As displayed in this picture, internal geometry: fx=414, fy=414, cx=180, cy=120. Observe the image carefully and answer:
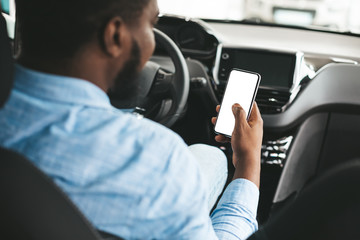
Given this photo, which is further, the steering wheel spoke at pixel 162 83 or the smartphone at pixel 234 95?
the steering wheel spoke at pixel 162 83

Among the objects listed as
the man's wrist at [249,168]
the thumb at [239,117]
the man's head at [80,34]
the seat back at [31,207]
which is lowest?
the man's wrist at [249,168]

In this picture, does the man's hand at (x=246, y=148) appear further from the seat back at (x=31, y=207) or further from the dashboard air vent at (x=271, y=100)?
the dashboard air vent at (x=271, y=100)

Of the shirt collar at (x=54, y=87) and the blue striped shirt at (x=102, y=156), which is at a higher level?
the shirt collar at (x=54, y=87)

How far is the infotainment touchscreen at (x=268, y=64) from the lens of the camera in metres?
1.64

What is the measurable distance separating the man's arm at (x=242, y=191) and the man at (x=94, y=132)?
0.77ft

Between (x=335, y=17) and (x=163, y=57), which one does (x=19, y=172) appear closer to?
(x=163, y=57)

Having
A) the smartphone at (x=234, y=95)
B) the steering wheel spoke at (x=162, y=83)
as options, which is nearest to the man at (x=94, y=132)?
the smartphone at (x=234, y=95)

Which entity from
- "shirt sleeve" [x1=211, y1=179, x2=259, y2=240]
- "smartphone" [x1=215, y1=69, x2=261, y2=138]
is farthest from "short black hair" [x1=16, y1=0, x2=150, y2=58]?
"smartphone" [x1=215, y1=69, x2=261, y2=138]

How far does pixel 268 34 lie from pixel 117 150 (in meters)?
1.76

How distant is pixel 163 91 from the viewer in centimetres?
158

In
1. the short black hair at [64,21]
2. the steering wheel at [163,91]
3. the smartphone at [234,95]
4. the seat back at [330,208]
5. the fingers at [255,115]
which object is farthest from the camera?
the steering wheel at [163,91]

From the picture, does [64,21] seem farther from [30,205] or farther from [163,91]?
[163,91]

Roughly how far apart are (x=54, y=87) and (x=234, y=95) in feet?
2.50

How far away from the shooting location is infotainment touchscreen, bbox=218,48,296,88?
1642 millimetres
